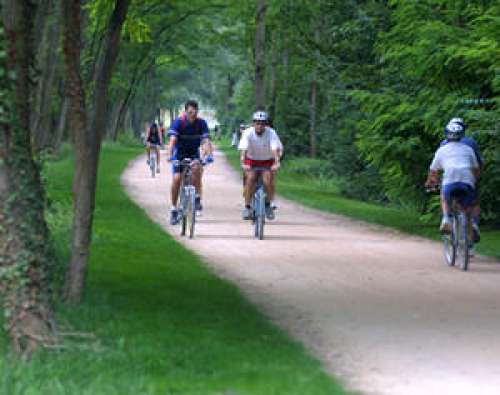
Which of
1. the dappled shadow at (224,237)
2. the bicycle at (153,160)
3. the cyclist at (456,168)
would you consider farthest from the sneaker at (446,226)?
the bicycle at (153,160)

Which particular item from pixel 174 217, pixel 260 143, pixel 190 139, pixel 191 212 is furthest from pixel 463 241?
pixel 174 217

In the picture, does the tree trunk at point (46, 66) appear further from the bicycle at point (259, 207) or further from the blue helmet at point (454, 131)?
the blue helmet at point (454, 131)

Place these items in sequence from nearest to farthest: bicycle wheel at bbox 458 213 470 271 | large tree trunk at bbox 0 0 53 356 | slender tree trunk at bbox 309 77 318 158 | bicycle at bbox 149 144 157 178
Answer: large tree trunk at bbox 0 0 53 356 → bicycle wheel at bbox 458 213 470 271 → bicycle at bbox 149 144 157 178 → slender tree trunk at bbox 309 77 318 158

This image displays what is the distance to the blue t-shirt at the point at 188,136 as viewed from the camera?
65.6ft

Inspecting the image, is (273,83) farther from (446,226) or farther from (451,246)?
(451,246)

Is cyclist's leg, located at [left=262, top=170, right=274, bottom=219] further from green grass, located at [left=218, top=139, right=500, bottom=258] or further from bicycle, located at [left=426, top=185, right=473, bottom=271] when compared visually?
bicycle, located at [left=426, top=185, right=473, bottom=271]

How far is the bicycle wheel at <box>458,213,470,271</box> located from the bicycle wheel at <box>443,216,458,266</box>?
0.10 m

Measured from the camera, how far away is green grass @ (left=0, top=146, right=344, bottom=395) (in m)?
7.77

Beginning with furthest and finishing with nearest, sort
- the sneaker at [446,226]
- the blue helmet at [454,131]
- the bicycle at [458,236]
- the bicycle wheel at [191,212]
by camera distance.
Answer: the bicycle wheel at [191,212] → the sneaker at [446,226] → the blue helmet at [454,131] → the bicycle at [458,236]

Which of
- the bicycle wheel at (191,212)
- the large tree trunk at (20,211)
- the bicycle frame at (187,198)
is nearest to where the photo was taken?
the large tree trunk at (20,211)

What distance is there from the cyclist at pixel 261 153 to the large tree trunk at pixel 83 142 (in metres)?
8.98

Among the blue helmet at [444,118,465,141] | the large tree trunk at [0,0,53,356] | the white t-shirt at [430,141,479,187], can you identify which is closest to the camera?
the large tree trunk at [0,0,53,356]

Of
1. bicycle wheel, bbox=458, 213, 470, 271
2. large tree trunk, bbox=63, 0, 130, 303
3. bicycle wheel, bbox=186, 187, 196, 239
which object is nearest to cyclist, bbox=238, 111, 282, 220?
bicycle wheel, bbox=186, 187, 196, 239

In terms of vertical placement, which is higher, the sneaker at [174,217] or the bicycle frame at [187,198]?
the bicycle frame at [187,198]
